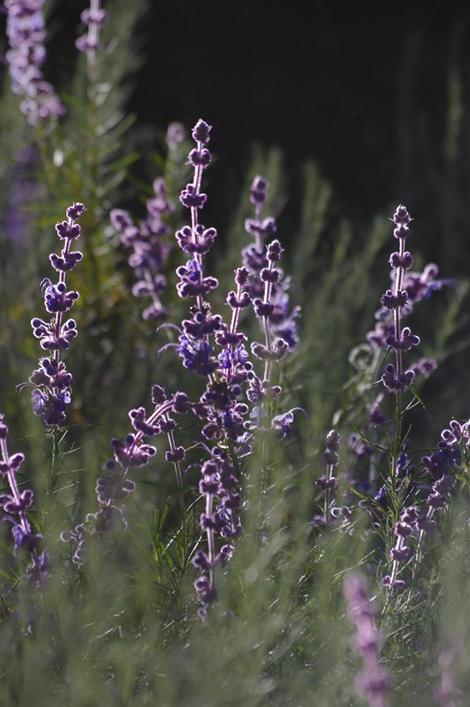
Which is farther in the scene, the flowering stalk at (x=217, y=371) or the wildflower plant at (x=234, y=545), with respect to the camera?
the flowering stalk at (x=217, y=371)

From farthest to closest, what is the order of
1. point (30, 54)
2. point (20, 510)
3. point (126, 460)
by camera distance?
point (30, 54), point (126, 460), point (20, 510)

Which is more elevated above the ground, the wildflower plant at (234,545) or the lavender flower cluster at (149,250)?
the lavender flower cluster at (149,250)

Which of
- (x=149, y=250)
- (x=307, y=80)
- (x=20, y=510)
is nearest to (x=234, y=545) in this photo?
(x=20, y=510)

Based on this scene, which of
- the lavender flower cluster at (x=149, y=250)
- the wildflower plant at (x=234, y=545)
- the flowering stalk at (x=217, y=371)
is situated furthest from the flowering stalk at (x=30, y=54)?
the flowering stalk at (x=217, y=371)

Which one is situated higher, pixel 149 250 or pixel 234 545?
pixel 149 250

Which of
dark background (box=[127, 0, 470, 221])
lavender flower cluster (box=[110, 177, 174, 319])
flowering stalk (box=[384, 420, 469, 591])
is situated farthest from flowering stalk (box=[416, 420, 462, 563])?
dark background (box=[127, 0, 470, 221])

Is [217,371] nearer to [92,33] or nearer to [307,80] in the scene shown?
[92,33]

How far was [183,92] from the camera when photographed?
231 inches

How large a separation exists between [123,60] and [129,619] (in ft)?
6.49

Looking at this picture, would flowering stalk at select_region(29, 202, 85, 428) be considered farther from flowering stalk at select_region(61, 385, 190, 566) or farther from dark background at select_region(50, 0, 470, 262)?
dark background at select_region(50, 0, 470, 262)

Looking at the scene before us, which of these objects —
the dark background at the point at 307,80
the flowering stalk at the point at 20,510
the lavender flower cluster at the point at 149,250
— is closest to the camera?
the flowering stalk at the point at 20,510

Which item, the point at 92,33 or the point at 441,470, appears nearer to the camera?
the point at 441,470

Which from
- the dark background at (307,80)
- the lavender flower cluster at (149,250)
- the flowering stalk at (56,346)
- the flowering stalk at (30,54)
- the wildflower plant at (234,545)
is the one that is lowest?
the wildflower plant at (234,545)

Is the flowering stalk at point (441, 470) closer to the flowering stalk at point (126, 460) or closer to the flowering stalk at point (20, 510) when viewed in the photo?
the flowering stalk at point (126, 460)
